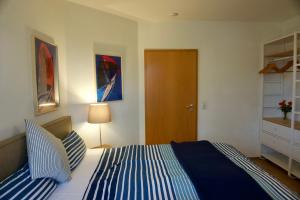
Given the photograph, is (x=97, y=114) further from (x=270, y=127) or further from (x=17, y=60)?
(x=270, y=127)

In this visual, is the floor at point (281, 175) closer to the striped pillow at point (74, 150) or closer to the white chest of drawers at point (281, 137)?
the white chest of drawers at point (281, 137)

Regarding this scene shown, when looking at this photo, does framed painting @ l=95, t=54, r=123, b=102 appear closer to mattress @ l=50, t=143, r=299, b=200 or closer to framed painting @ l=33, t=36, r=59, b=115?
framed painting @ l=33, t=36, r=59, b=115

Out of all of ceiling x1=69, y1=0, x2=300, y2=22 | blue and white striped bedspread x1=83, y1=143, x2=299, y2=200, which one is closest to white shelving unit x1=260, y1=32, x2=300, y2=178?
ceiling x1=69, y1=0, x2=300, y2=22

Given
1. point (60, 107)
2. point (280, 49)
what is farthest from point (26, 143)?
point (280, 49)

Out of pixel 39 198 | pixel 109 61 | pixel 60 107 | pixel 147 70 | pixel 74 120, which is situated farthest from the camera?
pixel 147 70

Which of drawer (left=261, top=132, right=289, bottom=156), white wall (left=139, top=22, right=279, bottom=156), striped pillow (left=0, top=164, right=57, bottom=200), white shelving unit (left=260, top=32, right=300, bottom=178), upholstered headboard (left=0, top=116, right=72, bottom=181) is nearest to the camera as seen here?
striped pillow (left=0, top=164, right=57, bottom=200)

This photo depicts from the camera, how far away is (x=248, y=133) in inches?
138

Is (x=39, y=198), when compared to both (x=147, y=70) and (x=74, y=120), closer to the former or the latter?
(x=74, y=120)

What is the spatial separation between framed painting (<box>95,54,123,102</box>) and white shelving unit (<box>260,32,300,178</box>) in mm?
2352

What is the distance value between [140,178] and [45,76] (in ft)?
4.60

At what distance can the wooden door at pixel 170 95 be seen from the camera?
3.30m

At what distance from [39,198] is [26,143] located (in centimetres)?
48

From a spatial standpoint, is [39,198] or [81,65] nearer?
[39,198]

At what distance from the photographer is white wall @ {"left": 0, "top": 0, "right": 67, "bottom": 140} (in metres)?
1.42
